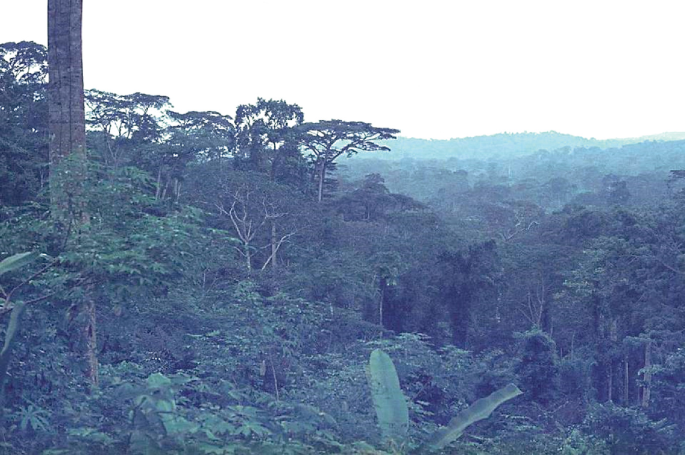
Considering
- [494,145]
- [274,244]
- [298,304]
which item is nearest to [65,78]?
[298,304]

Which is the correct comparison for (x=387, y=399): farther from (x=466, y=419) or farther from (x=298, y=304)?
(x=298, y=304)

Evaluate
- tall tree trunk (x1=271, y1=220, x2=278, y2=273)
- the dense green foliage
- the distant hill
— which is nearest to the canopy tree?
the dense green foliage

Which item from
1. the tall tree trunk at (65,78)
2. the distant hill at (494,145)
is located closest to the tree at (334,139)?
the tall tree trunk at (65,78)

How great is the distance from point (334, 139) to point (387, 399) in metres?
19.6

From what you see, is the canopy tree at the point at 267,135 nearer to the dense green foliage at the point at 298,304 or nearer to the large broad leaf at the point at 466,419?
the dense green foliage at the point at 298,304

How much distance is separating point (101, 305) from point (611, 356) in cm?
1296

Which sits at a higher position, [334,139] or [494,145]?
[494,145]

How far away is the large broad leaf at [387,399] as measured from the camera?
3.93m

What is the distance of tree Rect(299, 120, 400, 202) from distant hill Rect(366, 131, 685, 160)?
80463mm

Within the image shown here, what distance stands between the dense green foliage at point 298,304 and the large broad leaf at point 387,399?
0.02 m

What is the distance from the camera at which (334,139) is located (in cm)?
2331

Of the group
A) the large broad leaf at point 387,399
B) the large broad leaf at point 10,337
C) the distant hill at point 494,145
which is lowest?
the large broad leaf at point 387,399

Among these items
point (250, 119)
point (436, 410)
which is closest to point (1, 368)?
point (436, 410)

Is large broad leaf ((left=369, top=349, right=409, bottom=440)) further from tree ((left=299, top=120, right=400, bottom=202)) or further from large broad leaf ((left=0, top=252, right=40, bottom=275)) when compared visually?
tree ((left=299, top=120, right=400, bottom=202))
